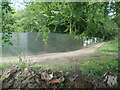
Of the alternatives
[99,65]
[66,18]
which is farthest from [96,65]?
[66,18]

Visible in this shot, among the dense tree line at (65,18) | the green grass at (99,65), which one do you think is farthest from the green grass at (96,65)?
the dense tree line at (65,18)

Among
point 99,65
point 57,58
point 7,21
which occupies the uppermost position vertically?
point 7,21

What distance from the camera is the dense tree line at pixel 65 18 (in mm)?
1397

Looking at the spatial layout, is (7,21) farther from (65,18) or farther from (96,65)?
(96,65)

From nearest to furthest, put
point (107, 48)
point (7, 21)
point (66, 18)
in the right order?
point (7, 21)
point (66, 18)
point (107, 48)

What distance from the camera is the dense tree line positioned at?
140 cm

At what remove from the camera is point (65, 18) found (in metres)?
1.63

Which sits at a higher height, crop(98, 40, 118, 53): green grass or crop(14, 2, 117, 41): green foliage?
crop(14, 2, 117, 41): green foliage

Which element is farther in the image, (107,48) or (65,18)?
(107,48)

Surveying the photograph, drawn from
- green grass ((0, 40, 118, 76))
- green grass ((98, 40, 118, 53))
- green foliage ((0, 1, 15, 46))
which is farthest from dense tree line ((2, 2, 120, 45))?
green grass ((0, 40, 118, 76))

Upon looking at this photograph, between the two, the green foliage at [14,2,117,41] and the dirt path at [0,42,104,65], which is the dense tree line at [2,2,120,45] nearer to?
the green foliage at [14,2,117,41]

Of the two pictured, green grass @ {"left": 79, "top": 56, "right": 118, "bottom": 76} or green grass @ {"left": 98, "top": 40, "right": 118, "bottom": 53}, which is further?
green grass @ {"left": 98, "top": 40, "right": 118, "bottom": 53}

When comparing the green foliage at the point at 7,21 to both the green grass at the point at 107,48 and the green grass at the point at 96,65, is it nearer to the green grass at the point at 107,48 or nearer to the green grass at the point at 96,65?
the green grass at the point at 96,65

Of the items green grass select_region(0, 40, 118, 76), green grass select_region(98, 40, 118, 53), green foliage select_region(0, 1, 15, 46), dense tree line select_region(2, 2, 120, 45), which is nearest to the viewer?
green foliage select_region(0, 1, 15, 46)
